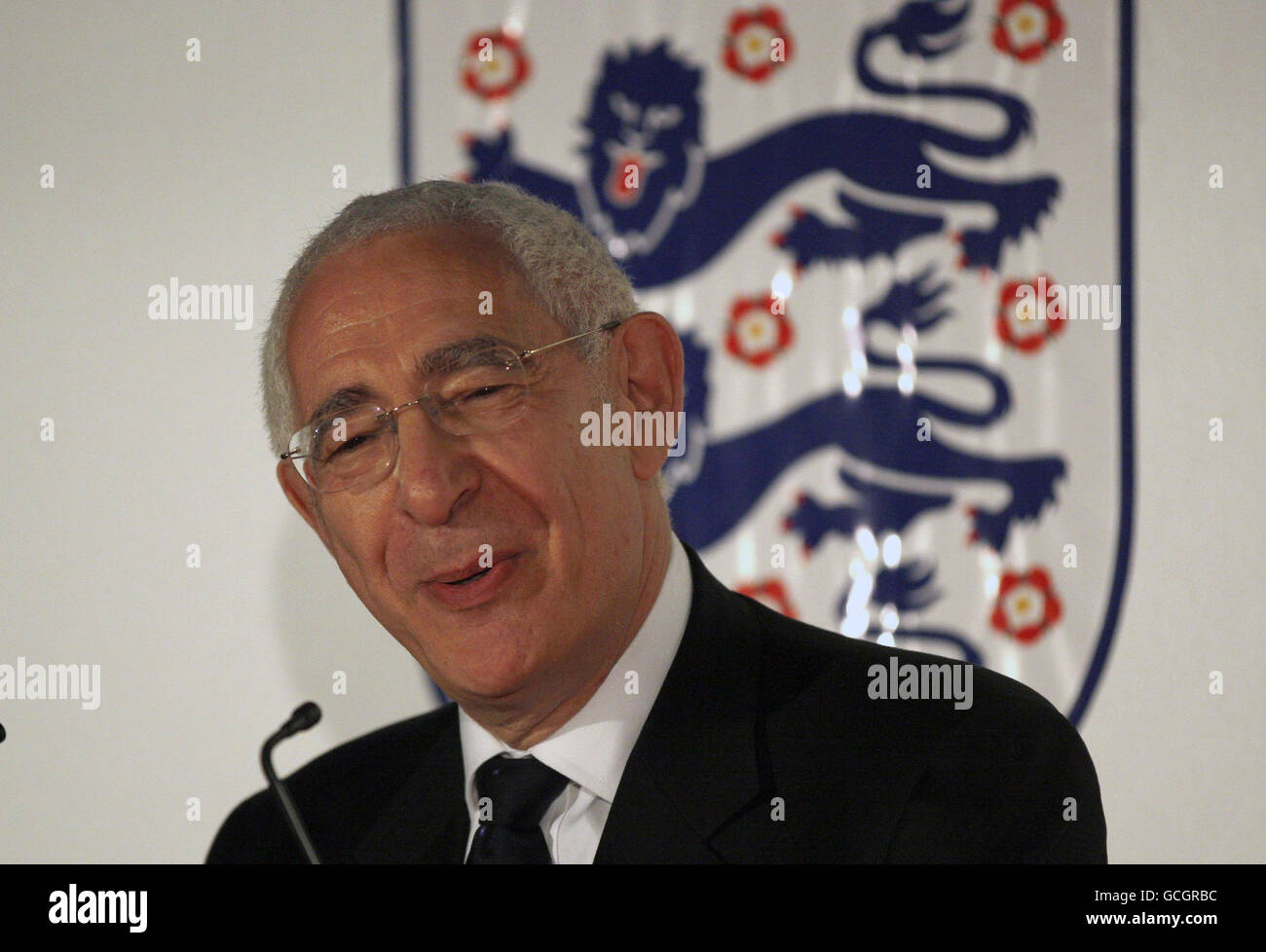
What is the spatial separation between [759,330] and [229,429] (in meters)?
0.78

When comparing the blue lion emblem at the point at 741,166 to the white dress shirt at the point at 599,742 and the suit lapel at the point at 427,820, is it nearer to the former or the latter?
the white dress shirt at the point at 599,742

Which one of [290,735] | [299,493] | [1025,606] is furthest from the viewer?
[1025,606]

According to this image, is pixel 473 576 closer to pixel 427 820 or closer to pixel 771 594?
pixel 427 820

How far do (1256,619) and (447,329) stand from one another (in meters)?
1.21

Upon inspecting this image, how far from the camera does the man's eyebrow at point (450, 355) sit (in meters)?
1.19

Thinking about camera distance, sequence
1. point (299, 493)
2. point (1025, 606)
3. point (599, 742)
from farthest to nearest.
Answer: point (1025, 606), point (299, 493), point (599, 742)

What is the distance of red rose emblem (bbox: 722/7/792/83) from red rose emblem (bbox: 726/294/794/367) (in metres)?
0.33

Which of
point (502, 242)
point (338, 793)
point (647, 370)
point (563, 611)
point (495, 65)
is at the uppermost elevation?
point (495, 65)

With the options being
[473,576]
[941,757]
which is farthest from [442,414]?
[941,757]

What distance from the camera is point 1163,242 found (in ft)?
5.51

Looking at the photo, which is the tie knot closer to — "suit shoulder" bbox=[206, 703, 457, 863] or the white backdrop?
"suit shoulder" bbox=[206, 703, 457, 863]

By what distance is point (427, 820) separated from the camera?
1330 millimetres

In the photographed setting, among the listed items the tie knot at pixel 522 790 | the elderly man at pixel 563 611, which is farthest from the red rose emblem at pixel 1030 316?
the tie knot at pixel 522 790

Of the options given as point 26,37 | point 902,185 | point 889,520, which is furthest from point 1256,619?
point 26,37
